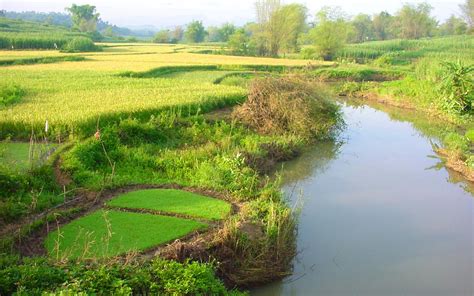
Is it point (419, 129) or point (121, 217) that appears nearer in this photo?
point (121, 217)

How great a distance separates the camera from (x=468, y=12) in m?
62.4

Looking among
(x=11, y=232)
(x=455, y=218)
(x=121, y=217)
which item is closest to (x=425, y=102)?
(x=455, y=218)

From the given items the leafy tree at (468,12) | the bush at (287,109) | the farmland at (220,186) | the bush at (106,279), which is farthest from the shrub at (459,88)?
the leafy tree at (468,12)

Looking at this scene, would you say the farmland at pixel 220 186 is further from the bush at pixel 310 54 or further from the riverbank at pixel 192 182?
→ the bush at pixel 310 54

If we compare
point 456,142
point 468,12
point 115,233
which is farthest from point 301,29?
point 115,233

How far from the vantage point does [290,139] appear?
1246 centimetres

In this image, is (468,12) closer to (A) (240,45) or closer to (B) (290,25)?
(B) (290,25)

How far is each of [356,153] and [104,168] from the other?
7.41 meters

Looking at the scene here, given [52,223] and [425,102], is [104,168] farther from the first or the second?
[425,102]

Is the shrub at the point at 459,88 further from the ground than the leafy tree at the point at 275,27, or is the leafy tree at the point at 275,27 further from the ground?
the leafy tree at the point at 275,27

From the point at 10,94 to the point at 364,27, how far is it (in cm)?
7159

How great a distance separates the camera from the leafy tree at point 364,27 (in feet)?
244

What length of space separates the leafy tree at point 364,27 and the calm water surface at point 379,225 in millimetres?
65774

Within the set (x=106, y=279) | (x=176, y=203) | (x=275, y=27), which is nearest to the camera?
(x=106, y=279)
